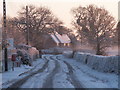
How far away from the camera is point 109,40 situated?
50.1 m

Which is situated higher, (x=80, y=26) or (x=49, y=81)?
(x=80, y=26)

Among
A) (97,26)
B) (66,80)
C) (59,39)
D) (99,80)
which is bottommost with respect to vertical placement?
(99,80)

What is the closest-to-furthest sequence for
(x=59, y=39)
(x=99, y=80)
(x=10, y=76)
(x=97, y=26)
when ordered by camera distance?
(x=99, y=80) < (x=10, y=76) < (x=97, y=26) < (x=59, y=39)

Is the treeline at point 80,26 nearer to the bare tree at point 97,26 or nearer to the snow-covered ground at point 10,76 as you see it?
the bare tree at point 97,26

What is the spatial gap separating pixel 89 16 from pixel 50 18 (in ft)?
55.0

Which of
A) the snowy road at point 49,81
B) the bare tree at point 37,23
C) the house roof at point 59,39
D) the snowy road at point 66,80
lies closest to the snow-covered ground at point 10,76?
the snowy road at point 66,80

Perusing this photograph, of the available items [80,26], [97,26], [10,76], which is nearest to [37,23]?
[80,26]

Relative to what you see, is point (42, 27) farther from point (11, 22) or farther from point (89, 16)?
point (89, 16)

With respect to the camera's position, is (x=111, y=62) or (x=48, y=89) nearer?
(x=48, y=89)

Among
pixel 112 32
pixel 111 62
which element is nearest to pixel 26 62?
pixel 111 62

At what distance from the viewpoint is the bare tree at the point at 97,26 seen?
49.7 metres

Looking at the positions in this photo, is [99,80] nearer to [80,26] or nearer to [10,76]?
[10,76]

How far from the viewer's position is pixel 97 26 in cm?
4997

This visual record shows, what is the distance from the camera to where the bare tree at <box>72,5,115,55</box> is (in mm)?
49688
